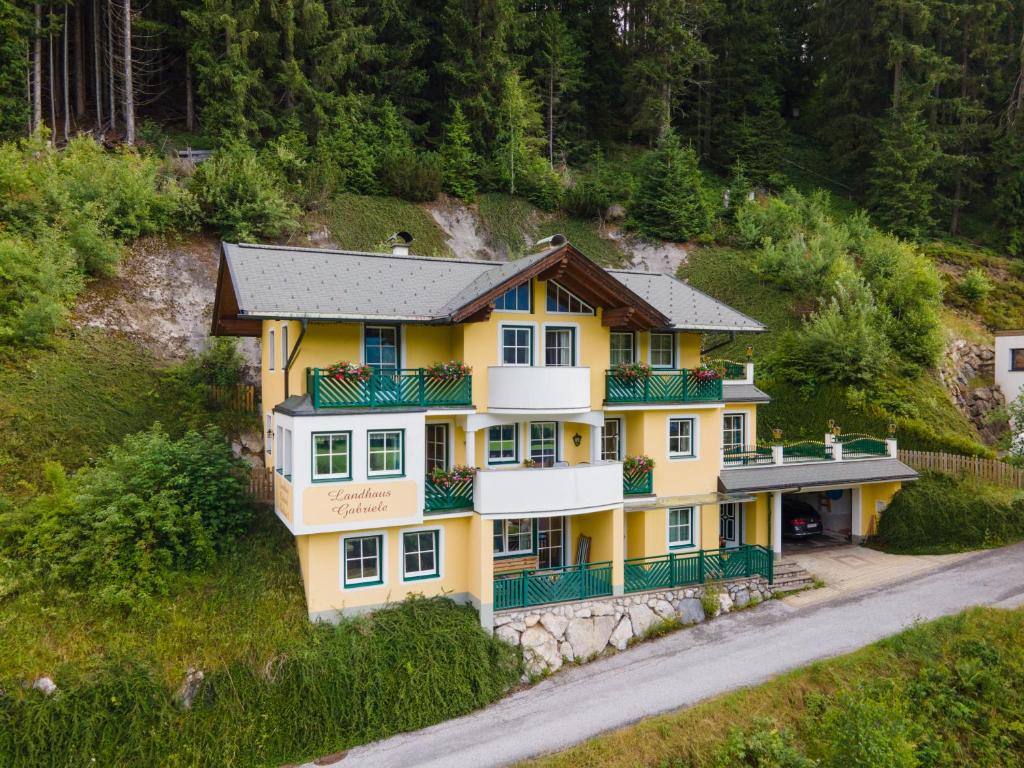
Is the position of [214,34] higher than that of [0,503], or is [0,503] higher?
[214,34]

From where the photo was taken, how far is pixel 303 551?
49.6 ft

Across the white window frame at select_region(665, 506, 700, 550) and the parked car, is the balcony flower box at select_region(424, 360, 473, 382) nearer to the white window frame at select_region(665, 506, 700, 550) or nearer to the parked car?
the white window frame at select_region(665, 506, 700, 550)

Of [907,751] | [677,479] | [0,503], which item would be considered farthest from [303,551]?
[907,751]

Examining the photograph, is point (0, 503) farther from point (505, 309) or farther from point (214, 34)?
point (214, 34)

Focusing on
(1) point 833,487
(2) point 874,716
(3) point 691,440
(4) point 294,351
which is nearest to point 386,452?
(4) point 294,351

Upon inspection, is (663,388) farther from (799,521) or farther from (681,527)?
(799,521)

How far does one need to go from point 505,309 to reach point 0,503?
13082 mm

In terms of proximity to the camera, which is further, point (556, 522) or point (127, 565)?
point (556, 522)

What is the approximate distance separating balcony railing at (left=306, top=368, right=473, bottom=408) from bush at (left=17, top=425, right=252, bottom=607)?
3.95m

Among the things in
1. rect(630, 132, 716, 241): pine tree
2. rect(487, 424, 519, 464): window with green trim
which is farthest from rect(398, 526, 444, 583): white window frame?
rect(630, 132, 716, 241): pine tree

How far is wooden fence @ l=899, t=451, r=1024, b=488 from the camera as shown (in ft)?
73.1

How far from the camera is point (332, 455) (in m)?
14.9

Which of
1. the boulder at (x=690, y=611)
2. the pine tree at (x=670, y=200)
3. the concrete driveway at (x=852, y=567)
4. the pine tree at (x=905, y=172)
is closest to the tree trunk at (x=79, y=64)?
the pine tree at (x=670, y=200)

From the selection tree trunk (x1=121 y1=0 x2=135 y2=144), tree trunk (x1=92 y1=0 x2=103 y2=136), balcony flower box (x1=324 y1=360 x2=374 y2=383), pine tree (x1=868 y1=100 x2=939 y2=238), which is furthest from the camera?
pine tree (x1=868 y1=100 x2=939 y2=238)
